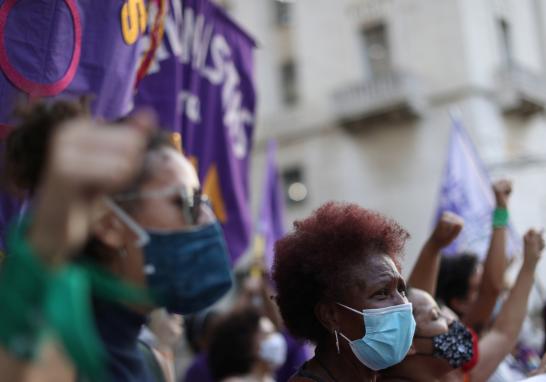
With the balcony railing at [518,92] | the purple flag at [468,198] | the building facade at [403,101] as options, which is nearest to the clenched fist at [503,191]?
the purple flag at [468,198]

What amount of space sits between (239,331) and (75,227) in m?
3.31

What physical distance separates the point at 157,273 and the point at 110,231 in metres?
0.15

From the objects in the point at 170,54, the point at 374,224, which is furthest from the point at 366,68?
the point at 374,224

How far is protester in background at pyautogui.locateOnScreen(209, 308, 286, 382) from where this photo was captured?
4.28 m

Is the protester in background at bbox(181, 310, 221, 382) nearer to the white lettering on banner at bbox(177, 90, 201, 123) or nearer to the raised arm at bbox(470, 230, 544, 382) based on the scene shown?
the white lettering on banner at bbox(177, 90, 201, 123)

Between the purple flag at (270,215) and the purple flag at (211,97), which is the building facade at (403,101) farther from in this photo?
the purple flag at (211,97)

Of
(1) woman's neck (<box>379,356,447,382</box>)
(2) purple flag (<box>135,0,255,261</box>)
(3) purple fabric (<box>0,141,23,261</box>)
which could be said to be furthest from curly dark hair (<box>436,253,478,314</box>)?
(3) purple fabric (<box>0,141,23,261</box>)

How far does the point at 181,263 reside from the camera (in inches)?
65.2

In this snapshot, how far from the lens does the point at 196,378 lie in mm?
4574

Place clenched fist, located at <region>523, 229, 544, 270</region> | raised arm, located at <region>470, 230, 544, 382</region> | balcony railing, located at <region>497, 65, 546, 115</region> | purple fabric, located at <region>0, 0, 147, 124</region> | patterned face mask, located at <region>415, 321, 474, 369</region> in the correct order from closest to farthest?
purple fabric, located at <region>0, 0, 147, 124</region> → patterned face mask, located at <region>415, 321, 474, 369</region> → raised arm, located at <region>470, 230, 544, 382</region> → clenched fist, located at <region>523, 229, 544, 270</region> → balcony railing, located at <region>497, 65, 546, 115</region>

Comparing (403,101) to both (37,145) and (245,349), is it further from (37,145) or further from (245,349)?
(37,145)

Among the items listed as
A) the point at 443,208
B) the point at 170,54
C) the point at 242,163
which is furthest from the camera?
the point at 443,208

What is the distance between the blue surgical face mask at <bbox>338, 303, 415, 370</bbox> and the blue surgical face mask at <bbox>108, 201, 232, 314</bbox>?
38.4 inches

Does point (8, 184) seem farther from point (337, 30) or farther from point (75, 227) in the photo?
point (337, 30)
